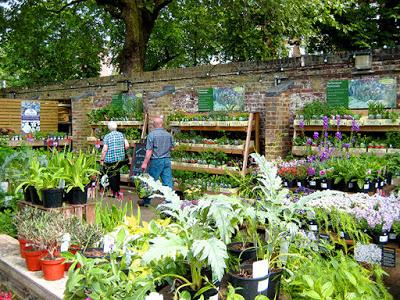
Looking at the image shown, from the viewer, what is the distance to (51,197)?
4.08 meters

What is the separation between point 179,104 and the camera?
10.5m

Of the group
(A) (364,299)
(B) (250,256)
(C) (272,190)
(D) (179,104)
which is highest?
(D) (179,104)

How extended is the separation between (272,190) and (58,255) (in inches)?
68.3

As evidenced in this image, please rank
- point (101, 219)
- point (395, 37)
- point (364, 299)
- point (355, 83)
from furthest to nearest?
point (395, 37) < point (355, 83) < point (101, 219) < point (364, 299)

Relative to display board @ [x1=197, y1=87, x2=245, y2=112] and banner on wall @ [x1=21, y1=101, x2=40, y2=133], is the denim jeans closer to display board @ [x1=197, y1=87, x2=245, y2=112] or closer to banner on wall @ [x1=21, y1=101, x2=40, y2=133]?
display board @ [x1=197, y1=87, x2=245, y2=112]

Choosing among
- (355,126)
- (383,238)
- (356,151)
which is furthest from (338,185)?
(383,238)

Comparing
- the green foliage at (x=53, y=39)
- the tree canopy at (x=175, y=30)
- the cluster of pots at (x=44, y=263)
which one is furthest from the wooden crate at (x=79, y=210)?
the green foliage at (x=53, y=39)

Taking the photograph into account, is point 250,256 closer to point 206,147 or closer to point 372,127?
point 372,127

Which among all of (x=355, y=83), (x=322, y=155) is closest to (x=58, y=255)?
(x=322, y=155)

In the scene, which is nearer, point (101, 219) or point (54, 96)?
point (101, 219)

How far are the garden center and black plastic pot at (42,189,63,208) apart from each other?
0.01 meters

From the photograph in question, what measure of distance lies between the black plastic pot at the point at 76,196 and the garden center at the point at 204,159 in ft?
0.05

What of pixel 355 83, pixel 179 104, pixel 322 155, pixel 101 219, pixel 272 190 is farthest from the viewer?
pixel 179 104

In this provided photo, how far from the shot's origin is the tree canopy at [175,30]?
445 inches
